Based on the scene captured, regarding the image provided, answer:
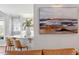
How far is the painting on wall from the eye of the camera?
568 centimetres

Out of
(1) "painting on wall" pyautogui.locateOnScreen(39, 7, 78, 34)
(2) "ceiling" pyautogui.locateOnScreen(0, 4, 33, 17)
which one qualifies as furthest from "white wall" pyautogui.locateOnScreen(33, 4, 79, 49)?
(2) "ceiling" pyautogui.locateOnScreen(0, 4, 33, 17)

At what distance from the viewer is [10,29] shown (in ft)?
40.9

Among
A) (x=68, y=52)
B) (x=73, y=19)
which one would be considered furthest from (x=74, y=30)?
(x=68, y=52)

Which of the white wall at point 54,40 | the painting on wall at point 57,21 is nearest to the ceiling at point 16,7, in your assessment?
the painting on wall at point 57,21

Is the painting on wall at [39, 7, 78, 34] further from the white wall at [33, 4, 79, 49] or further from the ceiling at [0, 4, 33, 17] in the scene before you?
the ceiling at [0, 4, 33, 17]

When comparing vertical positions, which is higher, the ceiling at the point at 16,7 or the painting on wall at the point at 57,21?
the ceiling at the point at 16,7

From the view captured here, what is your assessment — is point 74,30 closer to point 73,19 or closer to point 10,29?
point 73,19

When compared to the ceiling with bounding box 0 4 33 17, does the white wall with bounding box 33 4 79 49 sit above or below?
below

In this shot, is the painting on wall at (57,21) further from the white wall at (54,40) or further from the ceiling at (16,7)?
the ceiling at (16,7)

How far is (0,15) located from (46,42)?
20.2ft

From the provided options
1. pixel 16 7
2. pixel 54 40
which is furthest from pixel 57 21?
pixel 16 7

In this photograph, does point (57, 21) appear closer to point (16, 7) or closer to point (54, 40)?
point (54, 40)

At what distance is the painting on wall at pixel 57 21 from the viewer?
224 inches

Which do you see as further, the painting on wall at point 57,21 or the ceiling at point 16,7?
the ceiling at point 16,7
